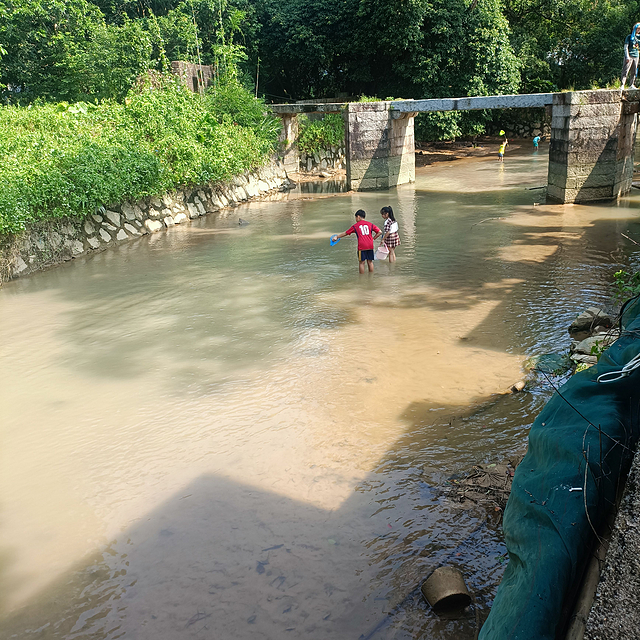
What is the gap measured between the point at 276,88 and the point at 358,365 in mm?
24890

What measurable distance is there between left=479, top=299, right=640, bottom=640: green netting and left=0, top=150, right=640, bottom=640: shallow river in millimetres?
1176

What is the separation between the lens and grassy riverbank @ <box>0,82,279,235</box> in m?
11.8

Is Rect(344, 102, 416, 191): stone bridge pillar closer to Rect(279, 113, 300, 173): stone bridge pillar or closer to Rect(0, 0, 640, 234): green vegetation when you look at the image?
Rect(0, 0, 640, 234): green vegetation

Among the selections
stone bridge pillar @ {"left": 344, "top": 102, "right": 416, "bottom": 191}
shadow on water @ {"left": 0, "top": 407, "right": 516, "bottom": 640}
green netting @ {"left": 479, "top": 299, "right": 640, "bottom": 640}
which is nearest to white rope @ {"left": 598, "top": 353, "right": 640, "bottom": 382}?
green netting @ {"left": 479, "top": 299, "right": 640, "bottom": 640}

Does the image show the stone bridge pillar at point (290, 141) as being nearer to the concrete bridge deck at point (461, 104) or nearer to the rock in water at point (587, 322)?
the concrete bridge deck at point (461, 104)

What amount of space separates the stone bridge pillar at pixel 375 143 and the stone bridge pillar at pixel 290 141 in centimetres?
417

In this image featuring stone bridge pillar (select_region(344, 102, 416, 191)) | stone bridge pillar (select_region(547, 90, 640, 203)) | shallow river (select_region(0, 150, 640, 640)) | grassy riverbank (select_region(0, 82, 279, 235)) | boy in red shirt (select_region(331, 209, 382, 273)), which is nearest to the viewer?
shallow river (select_region(0, 150, 640, 640))

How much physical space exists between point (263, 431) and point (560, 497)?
3.78 meters

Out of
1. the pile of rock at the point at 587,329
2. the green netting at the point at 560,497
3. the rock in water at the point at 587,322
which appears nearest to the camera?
the green netting at the point at 560,497

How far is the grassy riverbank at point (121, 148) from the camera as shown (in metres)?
11.8

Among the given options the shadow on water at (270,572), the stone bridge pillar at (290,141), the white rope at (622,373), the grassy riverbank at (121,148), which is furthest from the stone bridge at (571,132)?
the white rope at (622,373)

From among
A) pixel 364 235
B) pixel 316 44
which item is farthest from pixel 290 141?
pixel 364 235

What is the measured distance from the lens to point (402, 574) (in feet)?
13.6

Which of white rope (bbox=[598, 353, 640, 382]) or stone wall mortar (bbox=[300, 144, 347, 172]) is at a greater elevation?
stone wall mortar (bbox=[300, 144, 347, 172])
